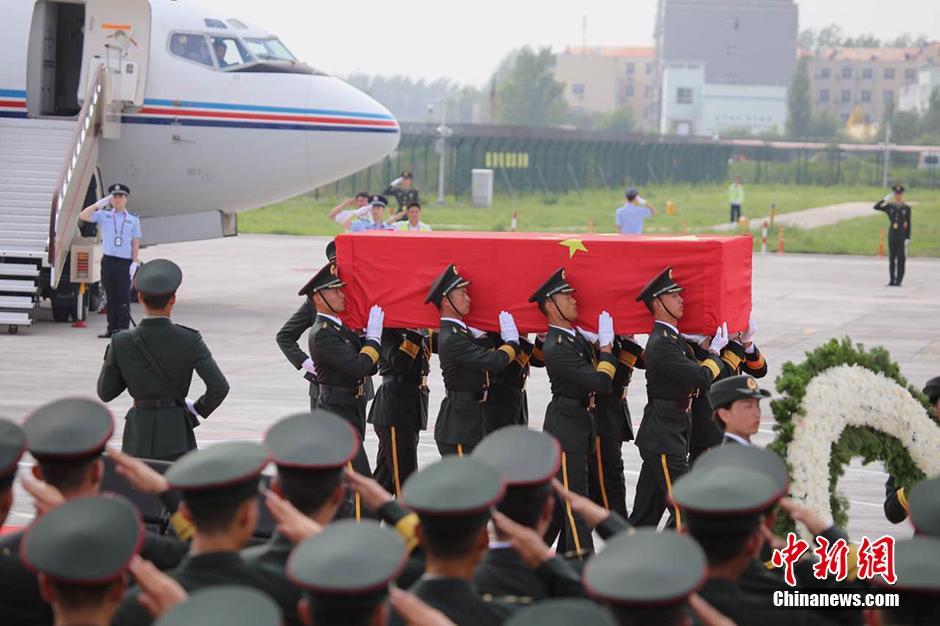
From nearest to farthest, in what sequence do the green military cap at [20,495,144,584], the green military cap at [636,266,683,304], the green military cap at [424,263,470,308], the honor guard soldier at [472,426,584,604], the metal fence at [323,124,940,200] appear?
the green military cap at [20,495,144,584] < the honor guard soldier at [472,426,584,604] < the green military cap at [636,266,683,304] < the green military cap at [424,263,470,308] < the metal fence at [323,124,940,200]

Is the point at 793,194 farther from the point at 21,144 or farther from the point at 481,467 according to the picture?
the point at 481,467

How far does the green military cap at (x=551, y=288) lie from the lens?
8.35 m

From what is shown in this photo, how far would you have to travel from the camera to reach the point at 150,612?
380cm

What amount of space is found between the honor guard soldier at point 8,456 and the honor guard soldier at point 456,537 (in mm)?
1380

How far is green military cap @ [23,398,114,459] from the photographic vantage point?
15.5ft

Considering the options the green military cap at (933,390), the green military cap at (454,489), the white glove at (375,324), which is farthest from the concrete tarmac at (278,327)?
the green military cap at (454,489)

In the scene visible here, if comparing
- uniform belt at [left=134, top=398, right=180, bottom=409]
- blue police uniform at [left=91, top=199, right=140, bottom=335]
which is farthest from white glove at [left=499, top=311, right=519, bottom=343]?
blue police uniform at [left=91, top=199, right=140, bottom=335]

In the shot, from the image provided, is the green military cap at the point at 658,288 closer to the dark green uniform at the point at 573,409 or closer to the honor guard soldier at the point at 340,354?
the dark green uniform at the point at 573,409

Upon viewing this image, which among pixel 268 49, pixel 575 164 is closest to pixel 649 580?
pixel 268 49

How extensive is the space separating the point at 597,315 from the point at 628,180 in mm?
58577

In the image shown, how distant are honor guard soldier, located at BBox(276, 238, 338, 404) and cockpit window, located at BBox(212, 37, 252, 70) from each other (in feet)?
31.6

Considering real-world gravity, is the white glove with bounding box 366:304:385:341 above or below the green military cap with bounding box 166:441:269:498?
below

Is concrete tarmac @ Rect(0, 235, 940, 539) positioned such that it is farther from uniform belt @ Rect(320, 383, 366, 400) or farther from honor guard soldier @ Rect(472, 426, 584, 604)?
honor guard soldier @ Rect(472, 426, 584, 604)

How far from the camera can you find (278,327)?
18.0m
